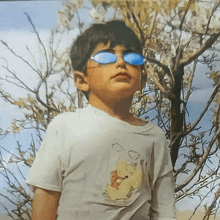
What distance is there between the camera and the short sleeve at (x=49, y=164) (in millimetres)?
1684

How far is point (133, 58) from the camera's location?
5.81 feet

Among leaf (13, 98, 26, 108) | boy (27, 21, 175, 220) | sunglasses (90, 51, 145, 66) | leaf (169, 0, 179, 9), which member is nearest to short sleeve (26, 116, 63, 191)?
boy (27, 21, 175, 220)

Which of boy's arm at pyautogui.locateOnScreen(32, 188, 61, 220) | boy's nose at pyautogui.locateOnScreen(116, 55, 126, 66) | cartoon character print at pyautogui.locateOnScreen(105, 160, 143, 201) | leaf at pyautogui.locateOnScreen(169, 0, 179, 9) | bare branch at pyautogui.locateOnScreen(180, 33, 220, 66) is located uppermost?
leaf at pyautogui.locateOnScreen(169, 0, 179, 9)

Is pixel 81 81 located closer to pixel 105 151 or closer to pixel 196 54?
pixel 105 151

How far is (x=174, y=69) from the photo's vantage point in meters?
1.84

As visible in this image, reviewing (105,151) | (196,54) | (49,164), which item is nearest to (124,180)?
(105,151)

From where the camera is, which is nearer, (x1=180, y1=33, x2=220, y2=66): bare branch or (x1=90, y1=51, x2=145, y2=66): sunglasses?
(x1=90, y1=51, x2=145, y2=66): sunglasses

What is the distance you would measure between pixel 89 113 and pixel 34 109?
258 mm

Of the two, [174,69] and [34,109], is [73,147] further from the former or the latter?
[174,69]

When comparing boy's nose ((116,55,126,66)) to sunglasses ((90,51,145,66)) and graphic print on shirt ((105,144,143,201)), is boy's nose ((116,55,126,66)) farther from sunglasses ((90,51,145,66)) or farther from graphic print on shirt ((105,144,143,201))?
graphic print on shirt ((105,144,143,201))

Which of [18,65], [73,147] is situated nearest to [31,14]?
[18,65]

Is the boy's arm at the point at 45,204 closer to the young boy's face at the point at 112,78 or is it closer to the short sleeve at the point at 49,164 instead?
the short sleeve at the point at 49,164

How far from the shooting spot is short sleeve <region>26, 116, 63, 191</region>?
5.52ft

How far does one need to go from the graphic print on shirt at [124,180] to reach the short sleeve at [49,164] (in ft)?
0.72
